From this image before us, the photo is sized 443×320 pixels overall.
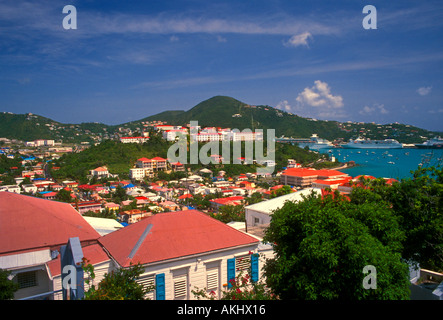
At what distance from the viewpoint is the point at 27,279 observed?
3.99 meters

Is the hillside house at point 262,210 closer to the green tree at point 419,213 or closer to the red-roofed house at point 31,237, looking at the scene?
the green tree at point 419,213

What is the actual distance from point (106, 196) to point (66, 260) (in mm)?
25388

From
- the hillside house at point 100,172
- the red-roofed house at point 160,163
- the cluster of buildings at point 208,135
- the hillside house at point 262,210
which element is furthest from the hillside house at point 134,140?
the hillside house at point 262,210

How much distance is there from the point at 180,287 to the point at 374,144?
271 ft

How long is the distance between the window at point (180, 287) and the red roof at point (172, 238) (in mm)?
324

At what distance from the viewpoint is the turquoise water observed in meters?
43.8

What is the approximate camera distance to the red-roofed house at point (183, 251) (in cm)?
371

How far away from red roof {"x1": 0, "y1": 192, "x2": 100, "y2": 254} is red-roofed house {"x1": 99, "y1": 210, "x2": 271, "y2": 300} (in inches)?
19.6

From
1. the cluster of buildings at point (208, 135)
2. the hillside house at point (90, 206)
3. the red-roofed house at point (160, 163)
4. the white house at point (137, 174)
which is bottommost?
the hillside house at point (90, 206)

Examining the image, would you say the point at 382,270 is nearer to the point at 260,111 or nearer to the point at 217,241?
the point at 217,241

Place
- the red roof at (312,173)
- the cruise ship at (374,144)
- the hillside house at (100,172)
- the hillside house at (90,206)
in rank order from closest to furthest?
the hillside house at (90,206), the red roof at (312,173), the hillside house at (100,172), the cruise ship at (374,144)

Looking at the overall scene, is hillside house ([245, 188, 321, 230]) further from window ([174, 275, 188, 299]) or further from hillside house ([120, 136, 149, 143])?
hillside house ([120, 136, 149, 143])
